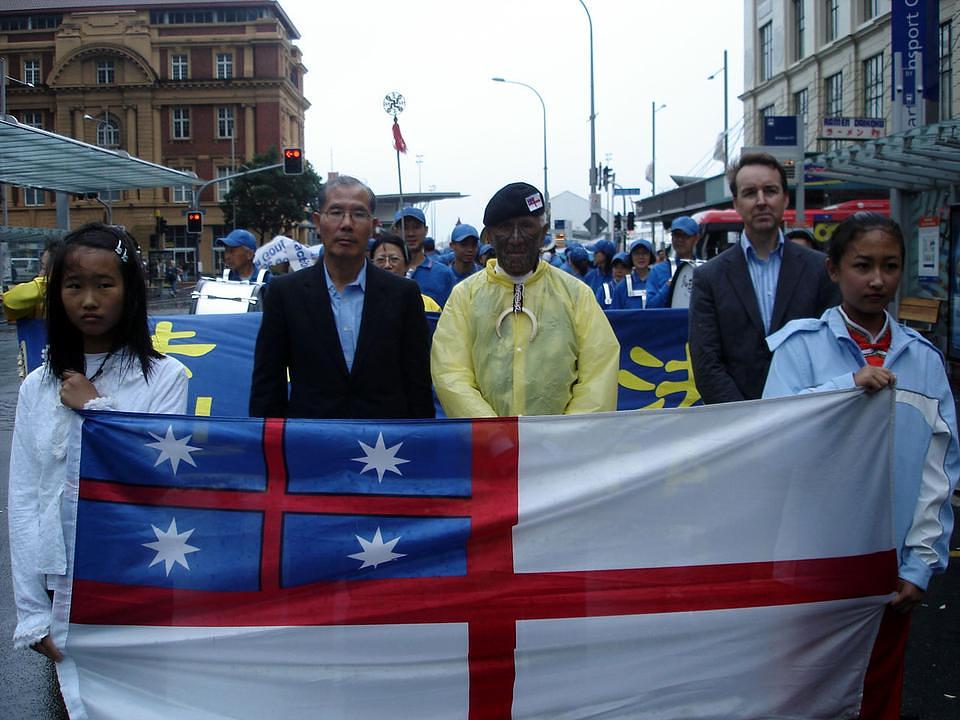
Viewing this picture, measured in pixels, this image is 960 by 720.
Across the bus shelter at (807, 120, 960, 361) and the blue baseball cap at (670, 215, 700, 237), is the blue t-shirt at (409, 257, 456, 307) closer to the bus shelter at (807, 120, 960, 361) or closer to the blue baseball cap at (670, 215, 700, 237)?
the blue baseball cap at (670, 215, 700, 237)

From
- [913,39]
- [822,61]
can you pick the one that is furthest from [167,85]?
[913,39]

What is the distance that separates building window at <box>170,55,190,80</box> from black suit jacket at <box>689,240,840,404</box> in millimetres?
80242

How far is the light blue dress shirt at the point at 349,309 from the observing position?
Answer: 3684 millimetres

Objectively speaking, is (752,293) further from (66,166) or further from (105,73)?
(105,73)

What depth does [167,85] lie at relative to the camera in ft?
250

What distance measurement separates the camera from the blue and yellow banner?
20.2 ft

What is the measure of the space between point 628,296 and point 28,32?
267 ft

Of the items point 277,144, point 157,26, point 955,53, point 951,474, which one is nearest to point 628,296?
point 951,474

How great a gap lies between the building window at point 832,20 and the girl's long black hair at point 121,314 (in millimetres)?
33798

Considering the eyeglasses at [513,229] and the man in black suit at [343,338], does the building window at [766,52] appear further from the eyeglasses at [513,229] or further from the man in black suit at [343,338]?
the man in black suit at [343,338]

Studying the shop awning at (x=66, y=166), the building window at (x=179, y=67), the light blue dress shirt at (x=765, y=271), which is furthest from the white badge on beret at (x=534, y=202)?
the building window at (x=179, y=67)

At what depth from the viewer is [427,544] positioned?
3020 millimetres

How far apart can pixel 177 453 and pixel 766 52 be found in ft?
132

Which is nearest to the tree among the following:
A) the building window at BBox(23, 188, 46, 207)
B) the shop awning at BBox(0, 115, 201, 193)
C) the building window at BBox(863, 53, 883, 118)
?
the building window at BBox(23, 188, 46, 207)
